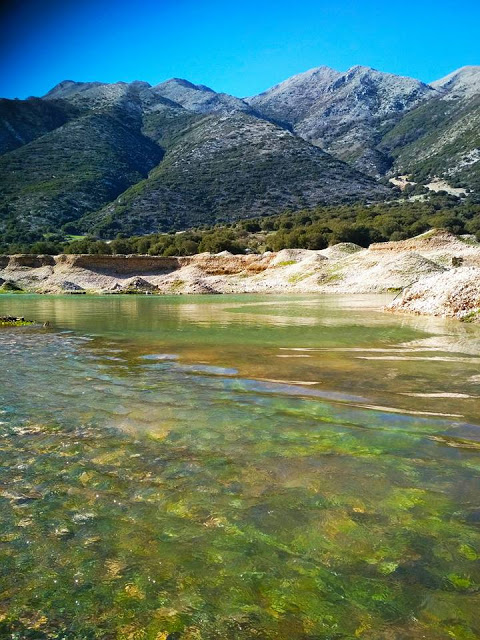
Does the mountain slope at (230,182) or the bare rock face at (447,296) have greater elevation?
the mountain slope at (230,182)

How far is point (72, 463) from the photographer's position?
4578mm

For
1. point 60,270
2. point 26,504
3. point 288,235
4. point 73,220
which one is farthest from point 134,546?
point 73,220

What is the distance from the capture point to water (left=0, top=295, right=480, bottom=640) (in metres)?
2.60

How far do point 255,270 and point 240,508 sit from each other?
62321mm

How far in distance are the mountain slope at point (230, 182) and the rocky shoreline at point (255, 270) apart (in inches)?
1868

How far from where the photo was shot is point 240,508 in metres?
3.69

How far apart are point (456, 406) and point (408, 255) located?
155ft

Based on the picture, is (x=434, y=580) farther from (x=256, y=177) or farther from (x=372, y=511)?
(x=256, y=177)

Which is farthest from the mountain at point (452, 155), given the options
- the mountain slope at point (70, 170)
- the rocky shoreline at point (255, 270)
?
the rocky shoreline at point (255, 270)

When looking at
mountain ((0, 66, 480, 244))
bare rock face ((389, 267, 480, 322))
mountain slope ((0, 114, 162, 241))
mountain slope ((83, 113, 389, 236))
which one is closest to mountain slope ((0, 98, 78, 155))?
mountain ((0, 66, 480, 244))

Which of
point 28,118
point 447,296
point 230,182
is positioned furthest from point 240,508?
point 28,118

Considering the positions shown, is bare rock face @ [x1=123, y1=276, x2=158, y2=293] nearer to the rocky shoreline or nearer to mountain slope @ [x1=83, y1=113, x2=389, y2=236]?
the rocky shoreline

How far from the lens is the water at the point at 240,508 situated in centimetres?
260

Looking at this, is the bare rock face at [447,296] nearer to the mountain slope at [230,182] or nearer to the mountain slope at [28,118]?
the mountain slope at [230,182]
